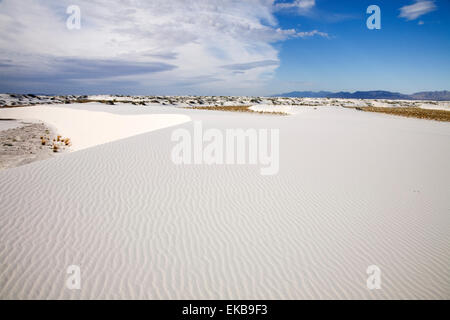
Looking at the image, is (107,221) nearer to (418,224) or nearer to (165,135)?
(418,224)

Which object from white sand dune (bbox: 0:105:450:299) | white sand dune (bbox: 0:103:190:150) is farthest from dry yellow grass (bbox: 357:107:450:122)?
white sand dune (bbox: 0:103:190:150)

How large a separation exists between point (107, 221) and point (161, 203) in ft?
3.52

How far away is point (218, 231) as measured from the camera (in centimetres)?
427

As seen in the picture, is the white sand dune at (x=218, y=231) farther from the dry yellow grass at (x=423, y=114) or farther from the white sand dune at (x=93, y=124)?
the dry yellow grass at (x=423, y=114)

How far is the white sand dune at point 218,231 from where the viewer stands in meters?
3.17

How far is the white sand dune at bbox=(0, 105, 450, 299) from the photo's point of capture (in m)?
3.17

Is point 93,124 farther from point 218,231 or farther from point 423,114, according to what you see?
point 423,114

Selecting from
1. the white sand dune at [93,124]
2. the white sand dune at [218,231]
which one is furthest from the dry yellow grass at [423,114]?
the white sand dune at [93,124]

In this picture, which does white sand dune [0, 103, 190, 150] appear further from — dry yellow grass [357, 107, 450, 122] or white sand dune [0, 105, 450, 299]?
dry yellow grass [357, 107, 450, 122]

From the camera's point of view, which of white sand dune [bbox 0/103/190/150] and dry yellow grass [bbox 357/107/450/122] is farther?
dry yellow grass [bbox 357/107/450/122]

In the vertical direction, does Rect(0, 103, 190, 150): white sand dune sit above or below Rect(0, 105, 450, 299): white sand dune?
above

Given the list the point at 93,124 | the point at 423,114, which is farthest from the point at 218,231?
the point at 423,114

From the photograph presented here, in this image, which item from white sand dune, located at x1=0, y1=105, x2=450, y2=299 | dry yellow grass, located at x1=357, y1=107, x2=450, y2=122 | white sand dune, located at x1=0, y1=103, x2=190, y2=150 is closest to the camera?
white sand dune, located at x1=0, y1=105, x2=450, y2=299
